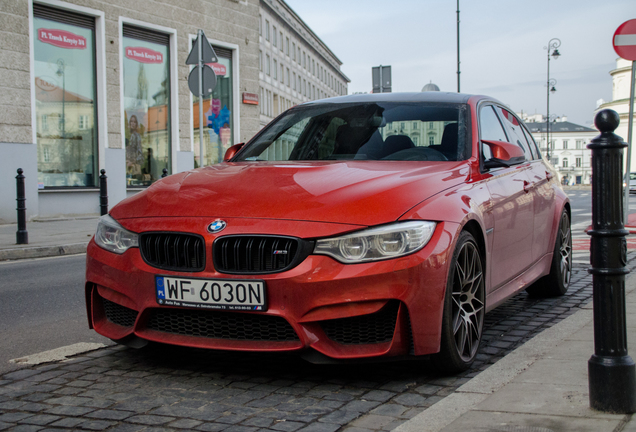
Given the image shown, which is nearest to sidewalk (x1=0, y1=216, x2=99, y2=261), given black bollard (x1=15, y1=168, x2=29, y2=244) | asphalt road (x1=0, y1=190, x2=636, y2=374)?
black bollard (x1=15, y1=168, x2=29, y2=244)

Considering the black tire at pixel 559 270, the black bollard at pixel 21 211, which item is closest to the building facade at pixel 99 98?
the black bollard at pixel 21 211

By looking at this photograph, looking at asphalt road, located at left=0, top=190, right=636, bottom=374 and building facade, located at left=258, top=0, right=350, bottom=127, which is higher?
building facade, located at left=258, top=0, right=350, bottom=127

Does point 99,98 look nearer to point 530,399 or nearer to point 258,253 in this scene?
point 258,253

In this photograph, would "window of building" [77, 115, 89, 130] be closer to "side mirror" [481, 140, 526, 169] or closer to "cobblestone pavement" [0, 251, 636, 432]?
"cobblestone pavement" [0, 251, 636, 432]

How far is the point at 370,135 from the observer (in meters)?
4.80

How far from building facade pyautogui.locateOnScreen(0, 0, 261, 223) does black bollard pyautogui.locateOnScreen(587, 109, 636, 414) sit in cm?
1383

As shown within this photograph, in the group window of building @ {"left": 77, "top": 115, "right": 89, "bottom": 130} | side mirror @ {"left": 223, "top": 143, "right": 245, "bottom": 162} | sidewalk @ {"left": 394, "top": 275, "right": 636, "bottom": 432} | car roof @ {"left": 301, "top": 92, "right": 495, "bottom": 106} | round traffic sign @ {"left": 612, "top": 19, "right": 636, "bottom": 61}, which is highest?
round traffic sign @ {"left": 612, "top": 19, "right": 636, "bottom": 61}

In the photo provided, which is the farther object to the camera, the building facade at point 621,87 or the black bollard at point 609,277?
the building facade at point 621,87

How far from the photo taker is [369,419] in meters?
3.06

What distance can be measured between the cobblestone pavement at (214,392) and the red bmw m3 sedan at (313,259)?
0.20 meters

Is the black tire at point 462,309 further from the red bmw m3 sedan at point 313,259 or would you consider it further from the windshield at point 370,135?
the windshield at point 370,135

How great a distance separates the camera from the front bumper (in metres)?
3.29

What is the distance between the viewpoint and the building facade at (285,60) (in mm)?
66500

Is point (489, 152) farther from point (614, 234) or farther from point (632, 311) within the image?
point (614, 234)
